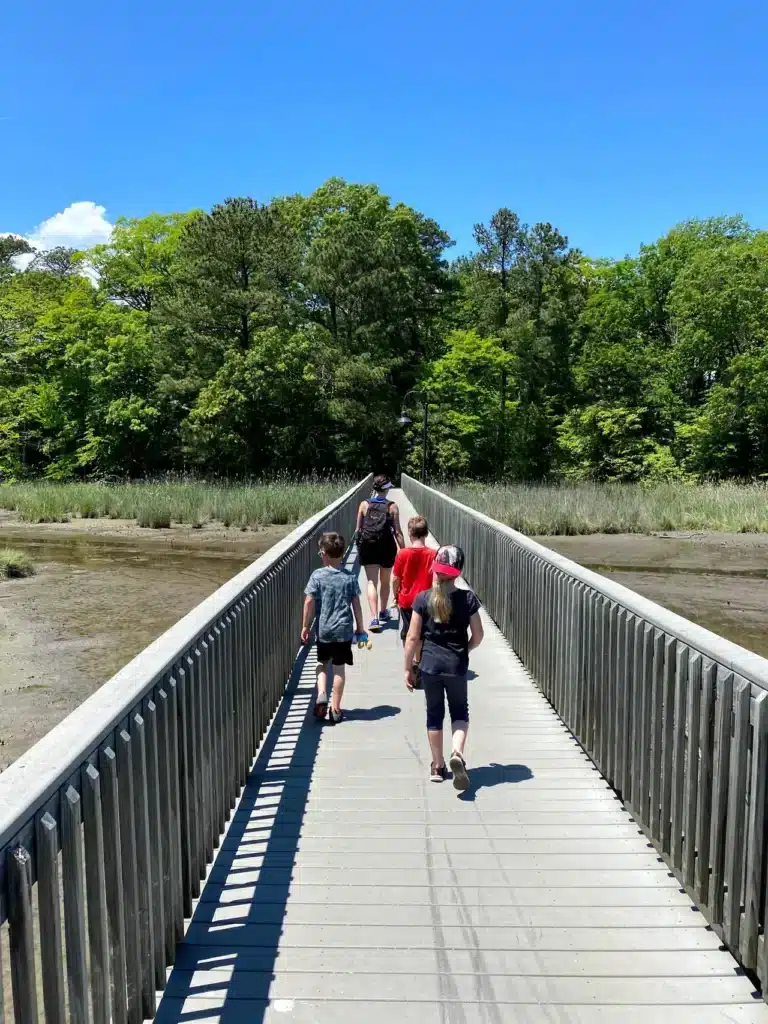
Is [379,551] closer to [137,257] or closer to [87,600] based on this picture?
[87,600]

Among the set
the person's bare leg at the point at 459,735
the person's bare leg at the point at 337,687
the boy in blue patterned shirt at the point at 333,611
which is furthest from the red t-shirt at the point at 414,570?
the person's bare leg at the point at 459,735

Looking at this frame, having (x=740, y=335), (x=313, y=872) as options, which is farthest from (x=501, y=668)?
(x=740, y=335)

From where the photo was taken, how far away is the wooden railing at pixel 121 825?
78.2 inches

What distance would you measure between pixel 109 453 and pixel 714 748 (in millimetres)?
48370

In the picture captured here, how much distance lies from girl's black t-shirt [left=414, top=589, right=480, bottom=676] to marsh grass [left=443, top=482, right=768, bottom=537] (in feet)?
76.9

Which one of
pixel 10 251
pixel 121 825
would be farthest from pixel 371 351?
pixel 121 825

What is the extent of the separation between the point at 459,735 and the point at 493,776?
434mm

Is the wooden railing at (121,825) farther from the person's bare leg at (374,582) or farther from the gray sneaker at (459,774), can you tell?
the person's bare leg at (374,582)

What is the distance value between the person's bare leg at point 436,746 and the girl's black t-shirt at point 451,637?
32cm

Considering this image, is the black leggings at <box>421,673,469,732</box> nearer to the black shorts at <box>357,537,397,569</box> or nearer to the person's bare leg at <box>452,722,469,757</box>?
the person's bare leg at <box>452,722,469,757</box>

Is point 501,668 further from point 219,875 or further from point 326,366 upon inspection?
point 326,366

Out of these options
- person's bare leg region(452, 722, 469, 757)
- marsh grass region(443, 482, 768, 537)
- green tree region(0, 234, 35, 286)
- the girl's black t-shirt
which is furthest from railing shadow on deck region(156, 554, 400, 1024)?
green tree region(0, 234, 35, 286)

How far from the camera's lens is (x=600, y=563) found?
2219 centimetres

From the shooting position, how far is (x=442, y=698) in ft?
16.0
